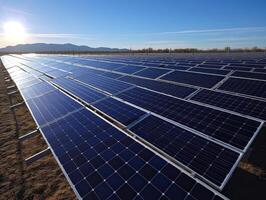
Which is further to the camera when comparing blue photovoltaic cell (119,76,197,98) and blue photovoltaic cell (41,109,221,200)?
blue photovoltaic cell (119,76,197,98)

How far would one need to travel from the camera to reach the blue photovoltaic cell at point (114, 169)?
4.32 m

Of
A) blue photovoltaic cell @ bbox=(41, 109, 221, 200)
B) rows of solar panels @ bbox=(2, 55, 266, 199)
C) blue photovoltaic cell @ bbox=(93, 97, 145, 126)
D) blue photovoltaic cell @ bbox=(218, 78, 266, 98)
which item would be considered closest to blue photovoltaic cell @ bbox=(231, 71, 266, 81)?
blue photovoltaic cell @ bbox=(218, 78, 266, 98)

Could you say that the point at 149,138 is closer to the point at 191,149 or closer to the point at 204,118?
the point at 191,149

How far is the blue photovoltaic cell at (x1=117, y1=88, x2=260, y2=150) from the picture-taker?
20.4ft

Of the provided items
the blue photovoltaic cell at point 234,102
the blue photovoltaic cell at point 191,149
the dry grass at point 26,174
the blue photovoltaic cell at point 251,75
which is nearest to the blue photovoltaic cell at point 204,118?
the blue photovoltaic cell at point 191,149

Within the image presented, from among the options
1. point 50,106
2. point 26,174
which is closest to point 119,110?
point 50,106

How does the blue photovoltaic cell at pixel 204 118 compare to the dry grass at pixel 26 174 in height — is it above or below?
above

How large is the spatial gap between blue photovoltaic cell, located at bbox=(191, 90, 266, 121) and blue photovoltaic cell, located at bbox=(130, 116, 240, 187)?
357 centimetres

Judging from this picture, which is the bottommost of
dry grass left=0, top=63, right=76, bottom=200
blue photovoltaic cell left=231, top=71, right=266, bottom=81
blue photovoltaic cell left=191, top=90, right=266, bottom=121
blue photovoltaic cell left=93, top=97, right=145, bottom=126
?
dry grass left=0, top=63, right=76, bottom=200

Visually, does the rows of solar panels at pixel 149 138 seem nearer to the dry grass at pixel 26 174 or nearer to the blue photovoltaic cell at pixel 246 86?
the blue photovoltaic cell at pixel 246 86

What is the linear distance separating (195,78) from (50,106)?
Answer: 10337 mm

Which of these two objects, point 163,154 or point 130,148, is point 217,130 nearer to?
point 163,154

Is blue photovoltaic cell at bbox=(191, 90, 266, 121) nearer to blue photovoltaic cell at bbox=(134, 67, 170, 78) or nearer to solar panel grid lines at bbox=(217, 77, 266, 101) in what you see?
solar panel grid lines at bbox=(217, 77, 266, 101)

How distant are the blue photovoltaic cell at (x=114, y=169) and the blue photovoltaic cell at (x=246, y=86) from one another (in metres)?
8.38
